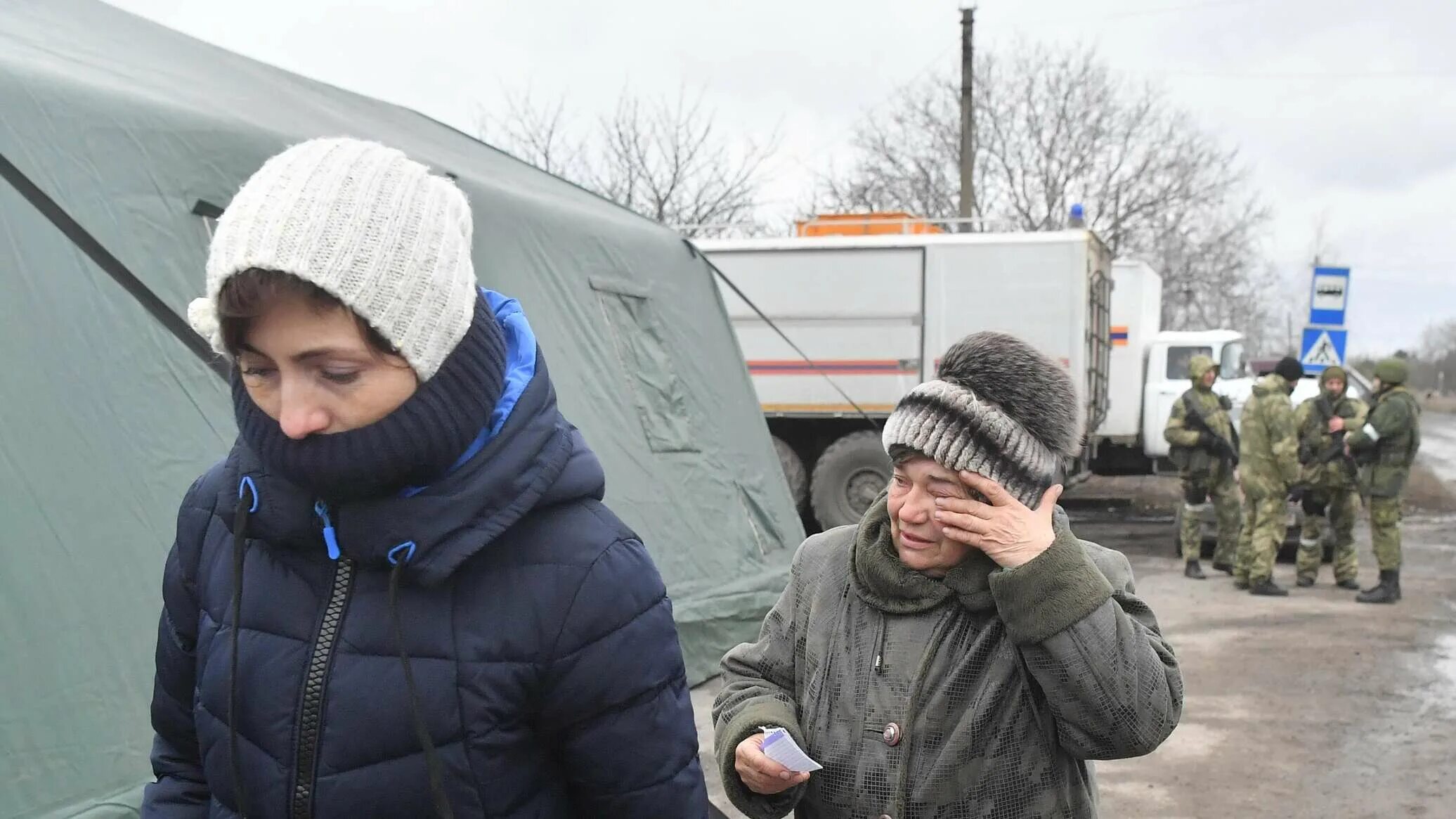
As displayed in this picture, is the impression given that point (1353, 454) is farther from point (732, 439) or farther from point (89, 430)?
point (89, 430)

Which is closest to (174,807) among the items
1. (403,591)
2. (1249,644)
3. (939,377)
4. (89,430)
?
(403,591)

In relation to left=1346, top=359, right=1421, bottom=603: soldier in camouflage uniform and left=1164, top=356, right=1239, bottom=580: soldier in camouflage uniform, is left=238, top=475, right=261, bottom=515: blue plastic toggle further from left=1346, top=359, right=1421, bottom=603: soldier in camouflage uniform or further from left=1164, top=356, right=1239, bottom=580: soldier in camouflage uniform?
left=1164, top=356, right=1239, bottom=580: soldier in camouflage uniform

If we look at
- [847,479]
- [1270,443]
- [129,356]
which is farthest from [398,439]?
[847,479]

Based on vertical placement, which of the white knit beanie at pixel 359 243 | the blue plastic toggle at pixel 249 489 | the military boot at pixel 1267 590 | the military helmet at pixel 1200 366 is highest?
the white knit beanie at pixel 359 243

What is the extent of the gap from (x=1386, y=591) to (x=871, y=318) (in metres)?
4.80

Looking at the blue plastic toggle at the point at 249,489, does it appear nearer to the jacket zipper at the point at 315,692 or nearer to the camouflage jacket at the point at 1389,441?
the jacket zipper at the point at 315,692

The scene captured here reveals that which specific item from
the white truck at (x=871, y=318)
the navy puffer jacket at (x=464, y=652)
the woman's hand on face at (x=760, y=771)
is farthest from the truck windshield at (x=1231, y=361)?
the navy puffer jacket at (x=464, y=652)

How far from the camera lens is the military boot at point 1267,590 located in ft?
28.5

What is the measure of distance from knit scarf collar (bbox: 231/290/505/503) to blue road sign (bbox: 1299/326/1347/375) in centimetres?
1207

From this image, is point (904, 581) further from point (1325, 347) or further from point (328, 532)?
point (1325, 347)

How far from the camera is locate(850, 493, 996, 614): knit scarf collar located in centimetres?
185

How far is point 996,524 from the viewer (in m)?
1.80

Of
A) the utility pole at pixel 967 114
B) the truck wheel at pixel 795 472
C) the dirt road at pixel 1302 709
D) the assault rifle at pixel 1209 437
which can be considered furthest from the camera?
the utility pole at pixel 967 114

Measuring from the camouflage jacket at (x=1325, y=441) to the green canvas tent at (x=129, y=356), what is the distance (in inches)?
215
